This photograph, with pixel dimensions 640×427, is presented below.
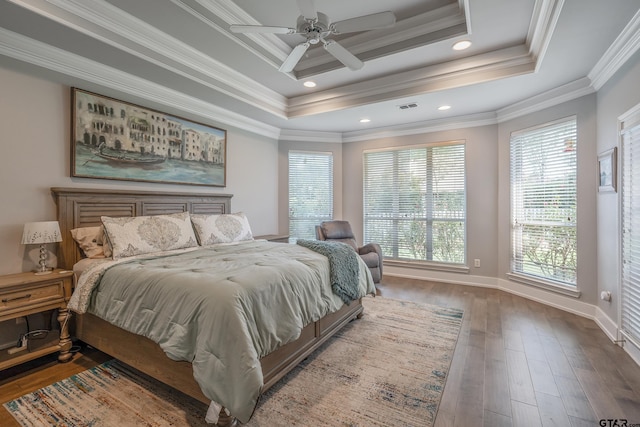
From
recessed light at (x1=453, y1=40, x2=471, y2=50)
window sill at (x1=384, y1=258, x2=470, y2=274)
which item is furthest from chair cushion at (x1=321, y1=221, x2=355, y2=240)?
recessed light at (x1=453, y1=40, x2=471, y2=50)

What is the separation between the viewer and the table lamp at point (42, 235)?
2.23 meters

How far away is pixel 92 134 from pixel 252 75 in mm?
1807

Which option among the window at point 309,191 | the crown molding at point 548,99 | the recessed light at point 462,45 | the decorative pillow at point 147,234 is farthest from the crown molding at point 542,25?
the decorative pillow at point 147,234

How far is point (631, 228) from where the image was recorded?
8.09 ft

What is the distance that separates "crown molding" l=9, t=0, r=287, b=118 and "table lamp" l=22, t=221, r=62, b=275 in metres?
1.53

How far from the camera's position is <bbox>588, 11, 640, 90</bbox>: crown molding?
227 centimetres

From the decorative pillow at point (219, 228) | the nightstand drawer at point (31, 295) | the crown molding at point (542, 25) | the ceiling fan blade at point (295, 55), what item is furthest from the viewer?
the decorative pillow at point (219, 228)

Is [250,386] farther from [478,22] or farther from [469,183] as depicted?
[469,183]

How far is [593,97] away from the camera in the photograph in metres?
3.22

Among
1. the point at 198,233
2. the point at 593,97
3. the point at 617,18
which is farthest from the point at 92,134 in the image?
the point at 593,97

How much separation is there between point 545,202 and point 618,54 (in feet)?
5.75

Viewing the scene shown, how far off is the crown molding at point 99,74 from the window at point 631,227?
173 inches

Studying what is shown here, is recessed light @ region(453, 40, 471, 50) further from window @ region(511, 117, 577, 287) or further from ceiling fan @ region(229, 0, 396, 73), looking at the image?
window @ region(511, 117, 577, 287)

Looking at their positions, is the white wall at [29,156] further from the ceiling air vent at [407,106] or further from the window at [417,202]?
the window at [417,202]
